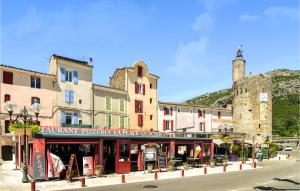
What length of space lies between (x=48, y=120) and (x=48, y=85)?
3.98m

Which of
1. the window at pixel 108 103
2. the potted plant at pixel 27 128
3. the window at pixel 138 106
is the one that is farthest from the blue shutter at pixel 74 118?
the potted plant at pixel 27 128

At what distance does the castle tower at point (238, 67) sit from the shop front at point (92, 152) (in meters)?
40.6

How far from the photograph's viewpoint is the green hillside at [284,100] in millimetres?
108375

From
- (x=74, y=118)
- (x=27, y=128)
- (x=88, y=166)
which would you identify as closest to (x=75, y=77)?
(x=74, y=118)

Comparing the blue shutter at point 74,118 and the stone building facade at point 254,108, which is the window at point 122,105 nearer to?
the blue shutter at point 74,118

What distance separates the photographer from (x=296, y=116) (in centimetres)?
11600

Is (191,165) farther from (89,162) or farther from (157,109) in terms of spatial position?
(157,109)

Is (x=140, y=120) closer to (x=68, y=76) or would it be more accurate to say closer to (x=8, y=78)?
(x=68, y=76)

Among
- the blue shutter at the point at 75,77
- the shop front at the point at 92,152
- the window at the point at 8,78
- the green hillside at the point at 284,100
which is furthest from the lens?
the green hillside at the point at 284,100

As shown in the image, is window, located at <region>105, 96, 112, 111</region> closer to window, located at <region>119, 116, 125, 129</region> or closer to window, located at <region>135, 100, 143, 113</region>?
window, located at <region>119, 116, 125, 129</region>

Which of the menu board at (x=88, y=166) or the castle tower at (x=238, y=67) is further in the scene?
the castle tower at (x=238, y=67)

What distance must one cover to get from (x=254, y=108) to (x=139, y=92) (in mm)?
25186

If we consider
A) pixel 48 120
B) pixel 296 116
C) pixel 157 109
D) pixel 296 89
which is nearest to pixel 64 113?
pixel 48 120

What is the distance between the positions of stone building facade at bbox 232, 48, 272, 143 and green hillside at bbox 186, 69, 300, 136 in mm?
21755
